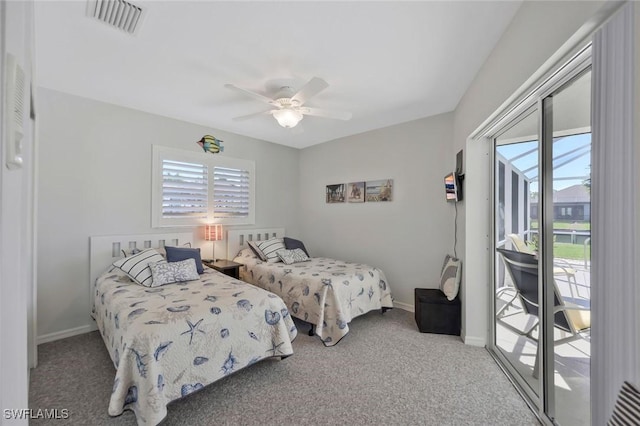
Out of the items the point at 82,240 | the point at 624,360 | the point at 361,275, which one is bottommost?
the point at 361,275

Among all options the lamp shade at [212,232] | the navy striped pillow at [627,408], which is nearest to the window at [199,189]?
the lamp shade at [212,232]

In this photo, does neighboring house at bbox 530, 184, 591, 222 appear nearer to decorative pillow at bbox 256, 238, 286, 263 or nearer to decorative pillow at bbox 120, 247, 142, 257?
decorative pillow at bbox 256, 238, 286, 263

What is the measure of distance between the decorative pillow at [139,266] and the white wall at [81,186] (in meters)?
0.60

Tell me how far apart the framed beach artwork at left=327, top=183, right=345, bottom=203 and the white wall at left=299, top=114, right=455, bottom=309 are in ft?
0.29

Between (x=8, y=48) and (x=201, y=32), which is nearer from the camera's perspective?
(x=8, y=48)

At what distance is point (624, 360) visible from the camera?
0.98 metres

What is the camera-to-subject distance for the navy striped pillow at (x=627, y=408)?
0.84 metres

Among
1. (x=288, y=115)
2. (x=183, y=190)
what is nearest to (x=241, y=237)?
(x=183, y=190)

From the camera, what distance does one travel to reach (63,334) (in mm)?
2816

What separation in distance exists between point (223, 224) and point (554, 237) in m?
3.91

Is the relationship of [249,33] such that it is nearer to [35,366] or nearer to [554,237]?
[554,237]

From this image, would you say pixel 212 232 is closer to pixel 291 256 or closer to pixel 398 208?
pixel 291 256

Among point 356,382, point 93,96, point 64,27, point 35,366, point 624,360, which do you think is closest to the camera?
point 624,360

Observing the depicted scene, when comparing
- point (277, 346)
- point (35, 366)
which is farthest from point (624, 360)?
point (35, 366)
